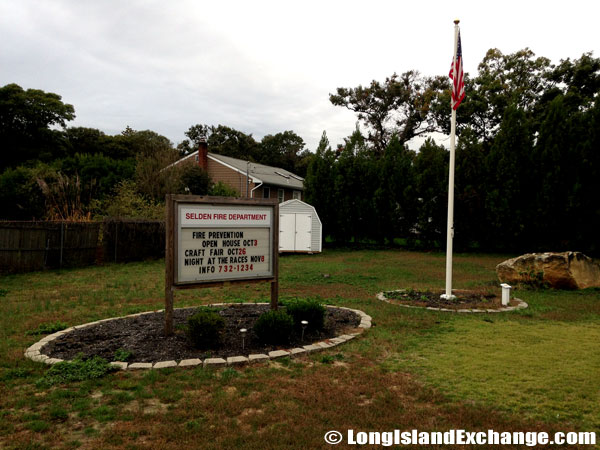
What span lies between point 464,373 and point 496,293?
5.49m

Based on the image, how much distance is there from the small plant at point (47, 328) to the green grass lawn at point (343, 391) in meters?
0.06

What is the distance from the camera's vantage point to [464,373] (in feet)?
13.9

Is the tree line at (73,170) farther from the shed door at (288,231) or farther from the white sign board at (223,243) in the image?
the white sign board at (223,243)

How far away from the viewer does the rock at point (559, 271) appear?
31.6ft

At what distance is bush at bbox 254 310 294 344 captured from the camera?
511 centimetres

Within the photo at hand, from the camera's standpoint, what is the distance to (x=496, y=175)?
19.4 metres

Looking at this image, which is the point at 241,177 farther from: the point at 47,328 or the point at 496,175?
the point at 47,328

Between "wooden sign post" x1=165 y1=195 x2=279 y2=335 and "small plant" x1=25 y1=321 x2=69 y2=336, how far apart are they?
1806 millimetres

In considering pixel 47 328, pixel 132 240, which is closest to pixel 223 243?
pixel 47 328

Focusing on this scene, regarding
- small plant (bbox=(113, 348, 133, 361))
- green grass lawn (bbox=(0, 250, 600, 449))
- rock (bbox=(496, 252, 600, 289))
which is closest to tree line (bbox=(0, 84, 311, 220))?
green grass lawn (bbox=(0, 250, 600, 449))

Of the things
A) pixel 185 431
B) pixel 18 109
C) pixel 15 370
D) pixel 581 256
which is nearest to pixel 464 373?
pixel 185 431

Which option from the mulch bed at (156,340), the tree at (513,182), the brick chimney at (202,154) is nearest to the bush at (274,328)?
the mulch bed at (156,340)

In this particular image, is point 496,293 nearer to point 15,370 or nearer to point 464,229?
point 15,370

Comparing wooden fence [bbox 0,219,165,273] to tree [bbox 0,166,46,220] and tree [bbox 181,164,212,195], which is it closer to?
tree [bbox 0,166,46,220]
